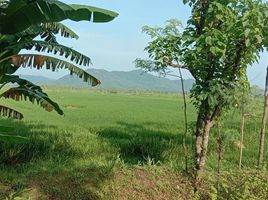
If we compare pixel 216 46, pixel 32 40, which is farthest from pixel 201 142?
pixel 32 40

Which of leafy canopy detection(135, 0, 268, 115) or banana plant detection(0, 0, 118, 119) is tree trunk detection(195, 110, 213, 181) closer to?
leafy canopy detection(135, 0, 268, 115)

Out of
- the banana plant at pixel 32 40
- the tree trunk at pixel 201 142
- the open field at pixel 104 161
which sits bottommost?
the open field at pixel 104 161

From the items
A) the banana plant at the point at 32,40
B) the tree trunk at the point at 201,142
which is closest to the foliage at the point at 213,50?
the tree trunk at the point at 201,142

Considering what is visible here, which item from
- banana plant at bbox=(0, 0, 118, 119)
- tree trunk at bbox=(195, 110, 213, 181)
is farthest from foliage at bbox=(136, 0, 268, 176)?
banana plant at bbox=(0, 0, 118, 119)

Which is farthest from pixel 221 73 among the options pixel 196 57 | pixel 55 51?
pixel 55 51

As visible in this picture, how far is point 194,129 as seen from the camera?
7457 millimetres

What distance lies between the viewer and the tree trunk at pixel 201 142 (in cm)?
664

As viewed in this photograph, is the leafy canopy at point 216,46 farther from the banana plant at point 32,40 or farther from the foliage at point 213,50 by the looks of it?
the banana plant at point 32,40

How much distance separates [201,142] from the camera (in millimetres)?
6969

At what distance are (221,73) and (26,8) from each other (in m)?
3.09

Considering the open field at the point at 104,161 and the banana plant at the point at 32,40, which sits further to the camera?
the open field at the point at 104,161

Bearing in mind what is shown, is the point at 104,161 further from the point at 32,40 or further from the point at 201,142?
the point at 32,40

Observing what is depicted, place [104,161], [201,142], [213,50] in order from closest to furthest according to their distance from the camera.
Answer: [213,50] → [201,142] → [104,161]

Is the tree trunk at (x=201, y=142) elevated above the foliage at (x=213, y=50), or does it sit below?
below
